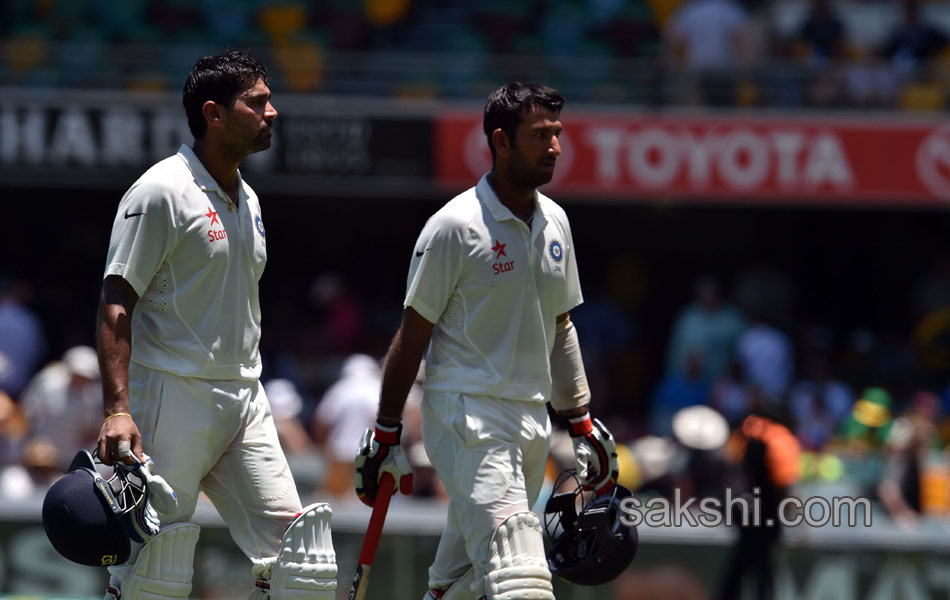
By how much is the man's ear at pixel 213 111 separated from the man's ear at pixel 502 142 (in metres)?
0.92

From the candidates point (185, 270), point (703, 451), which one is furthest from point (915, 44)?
point (185, 270)

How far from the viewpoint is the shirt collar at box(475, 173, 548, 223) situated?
4715 millimetres

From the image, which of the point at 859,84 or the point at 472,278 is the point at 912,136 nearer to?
the point at 859,84

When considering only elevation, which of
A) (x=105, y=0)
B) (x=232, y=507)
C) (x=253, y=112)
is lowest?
(x=232, y=507)

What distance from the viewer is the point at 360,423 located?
9672 mm

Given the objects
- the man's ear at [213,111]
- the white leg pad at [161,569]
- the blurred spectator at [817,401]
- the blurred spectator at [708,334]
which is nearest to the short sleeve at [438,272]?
the man's ear at [213,111]

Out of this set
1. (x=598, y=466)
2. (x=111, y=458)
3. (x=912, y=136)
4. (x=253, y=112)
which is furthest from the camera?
(x=912, y=136)

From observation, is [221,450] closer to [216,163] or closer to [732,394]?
[216,163]

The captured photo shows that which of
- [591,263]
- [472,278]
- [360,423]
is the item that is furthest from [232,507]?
[591,263]

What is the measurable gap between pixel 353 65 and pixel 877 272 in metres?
6.21

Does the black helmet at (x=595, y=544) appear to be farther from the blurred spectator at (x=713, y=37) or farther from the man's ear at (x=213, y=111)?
the blurred spectator at (x=713, y=37)

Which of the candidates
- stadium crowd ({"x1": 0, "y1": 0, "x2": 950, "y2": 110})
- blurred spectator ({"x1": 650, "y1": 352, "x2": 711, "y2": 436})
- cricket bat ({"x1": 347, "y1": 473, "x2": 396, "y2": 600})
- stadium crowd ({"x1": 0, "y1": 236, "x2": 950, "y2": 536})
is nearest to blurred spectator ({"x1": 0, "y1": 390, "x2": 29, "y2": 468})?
stadium crowd ({"x1": 0, "y1": 236, "x2": 950, "y2": 536})

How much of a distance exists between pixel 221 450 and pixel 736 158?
903cm

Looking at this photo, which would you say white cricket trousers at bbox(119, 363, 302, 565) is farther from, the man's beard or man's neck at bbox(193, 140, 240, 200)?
the man's beard
